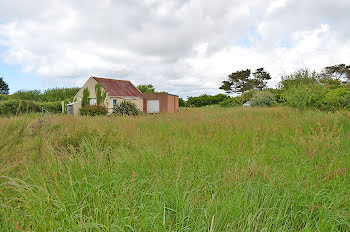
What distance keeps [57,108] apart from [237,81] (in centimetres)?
4240

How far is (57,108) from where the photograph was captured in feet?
74.4

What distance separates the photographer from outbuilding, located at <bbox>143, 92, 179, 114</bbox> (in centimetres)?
2527

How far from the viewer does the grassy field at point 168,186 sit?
1.84 m

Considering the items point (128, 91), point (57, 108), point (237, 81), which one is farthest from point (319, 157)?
point (237, 81)

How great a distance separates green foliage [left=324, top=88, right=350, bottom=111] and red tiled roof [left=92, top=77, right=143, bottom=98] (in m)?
20.1

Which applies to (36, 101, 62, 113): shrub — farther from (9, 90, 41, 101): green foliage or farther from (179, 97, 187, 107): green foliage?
(179, 97, 187, 107): green foliage

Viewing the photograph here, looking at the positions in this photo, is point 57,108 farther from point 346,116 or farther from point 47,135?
point 346,116

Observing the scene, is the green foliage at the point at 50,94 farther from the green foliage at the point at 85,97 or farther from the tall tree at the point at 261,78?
the tall tree at the point at 261,78

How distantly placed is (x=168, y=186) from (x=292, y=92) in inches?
579

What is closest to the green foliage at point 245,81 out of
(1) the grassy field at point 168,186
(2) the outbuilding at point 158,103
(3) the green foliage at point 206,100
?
(3) the green foliage at point 206,100

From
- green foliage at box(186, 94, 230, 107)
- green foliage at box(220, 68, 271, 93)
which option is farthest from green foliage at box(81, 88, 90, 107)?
green foliage at box(220, 68, 271, 93)

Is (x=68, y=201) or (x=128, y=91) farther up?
(x=128, y=91)

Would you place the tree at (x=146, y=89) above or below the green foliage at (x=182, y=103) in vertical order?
above

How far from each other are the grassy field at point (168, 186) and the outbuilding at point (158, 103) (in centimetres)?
1911
